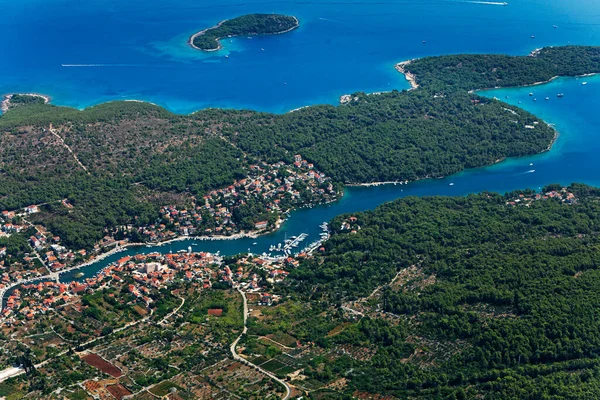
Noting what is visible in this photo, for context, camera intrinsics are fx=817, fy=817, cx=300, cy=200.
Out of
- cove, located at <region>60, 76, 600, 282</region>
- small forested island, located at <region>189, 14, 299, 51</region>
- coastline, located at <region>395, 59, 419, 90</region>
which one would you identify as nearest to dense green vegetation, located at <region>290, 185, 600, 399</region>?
cove, located at <region>60, 76, 600, 282</region>

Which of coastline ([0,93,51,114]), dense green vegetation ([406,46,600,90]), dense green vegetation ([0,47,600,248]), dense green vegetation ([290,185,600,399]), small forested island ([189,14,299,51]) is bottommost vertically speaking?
dense green vegetation ([290,185,600,399])

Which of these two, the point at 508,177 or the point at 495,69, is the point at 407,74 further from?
the point at 508,177

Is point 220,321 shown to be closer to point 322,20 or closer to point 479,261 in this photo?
point 479,261

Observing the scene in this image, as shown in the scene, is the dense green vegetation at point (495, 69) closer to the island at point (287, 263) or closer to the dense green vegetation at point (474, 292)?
the island at point (287, 263)

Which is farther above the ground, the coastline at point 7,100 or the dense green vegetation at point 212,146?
the coastline at point 7,100

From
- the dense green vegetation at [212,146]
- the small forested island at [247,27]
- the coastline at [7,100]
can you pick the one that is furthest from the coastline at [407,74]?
the coastline at [7,100]

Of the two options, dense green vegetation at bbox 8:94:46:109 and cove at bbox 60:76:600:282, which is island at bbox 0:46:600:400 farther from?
dense green vegetation at bbox 8:94:46:109
